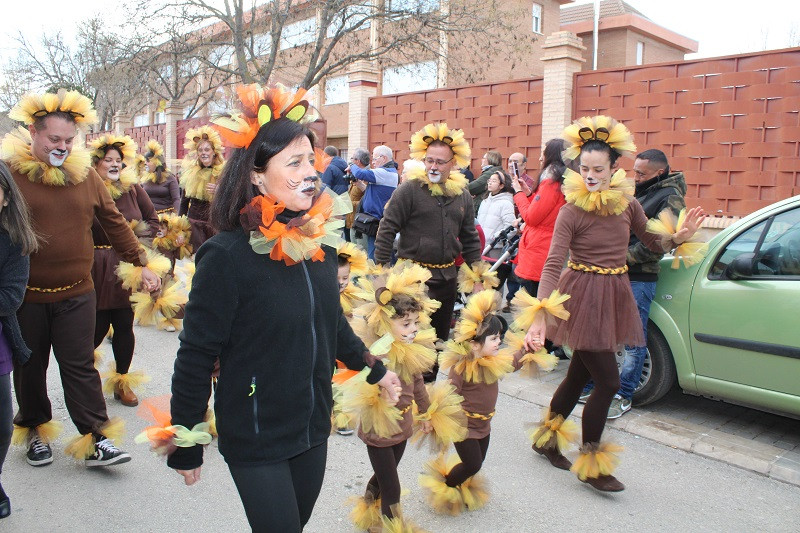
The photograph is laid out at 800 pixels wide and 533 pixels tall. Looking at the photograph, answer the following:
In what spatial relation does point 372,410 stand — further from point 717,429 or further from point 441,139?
point 717,429

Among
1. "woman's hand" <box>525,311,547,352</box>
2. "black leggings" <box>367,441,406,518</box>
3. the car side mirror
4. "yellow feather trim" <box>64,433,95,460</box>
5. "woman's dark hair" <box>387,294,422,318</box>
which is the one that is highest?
the car side mirror

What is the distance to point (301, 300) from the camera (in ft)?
7.50

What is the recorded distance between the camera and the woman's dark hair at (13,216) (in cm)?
333

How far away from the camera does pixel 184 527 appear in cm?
359

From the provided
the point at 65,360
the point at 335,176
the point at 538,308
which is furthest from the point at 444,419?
the point at 335,176

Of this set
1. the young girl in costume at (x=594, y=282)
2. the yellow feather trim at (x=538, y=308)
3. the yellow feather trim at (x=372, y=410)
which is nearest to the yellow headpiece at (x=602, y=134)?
the young girl in costume at (x=594, y=282)

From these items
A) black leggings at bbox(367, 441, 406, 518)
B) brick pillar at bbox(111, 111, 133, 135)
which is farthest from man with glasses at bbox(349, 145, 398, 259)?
brick pillar at bbox(111, 111, 133, 135)

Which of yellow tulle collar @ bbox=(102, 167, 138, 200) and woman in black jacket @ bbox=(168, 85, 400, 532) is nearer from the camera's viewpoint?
woman in black jacket @ bbox=(168, 85, 400, 532)

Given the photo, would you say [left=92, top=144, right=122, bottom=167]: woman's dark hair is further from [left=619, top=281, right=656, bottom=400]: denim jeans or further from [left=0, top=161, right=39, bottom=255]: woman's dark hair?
[left=619, top=281, right=656, bottom=400]: denim jeans

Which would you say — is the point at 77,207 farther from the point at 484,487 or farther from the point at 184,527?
the point at 484,487

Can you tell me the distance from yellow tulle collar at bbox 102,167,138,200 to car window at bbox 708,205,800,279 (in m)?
4.64

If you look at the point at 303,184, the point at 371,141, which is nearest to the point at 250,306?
the point at 303,184

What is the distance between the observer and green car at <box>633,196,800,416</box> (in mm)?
4500

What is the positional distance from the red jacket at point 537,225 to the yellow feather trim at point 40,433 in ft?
13.0
